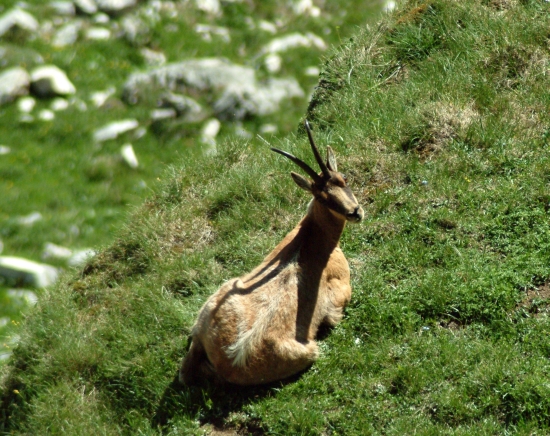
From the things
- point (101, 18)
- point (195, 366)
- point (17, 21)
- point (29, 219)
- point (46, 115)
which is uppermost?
point (195, 366)

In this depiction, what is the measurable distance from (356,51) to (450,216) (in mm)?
3577

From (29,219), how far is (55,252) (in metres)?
0.99

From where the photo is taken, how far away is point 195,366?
6410 millimetres

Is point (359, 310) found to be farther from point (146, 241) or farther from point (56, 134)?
point (56, 134)

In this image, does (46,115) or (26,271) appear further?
(46,115)

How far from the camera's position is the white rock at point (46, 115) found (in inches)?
490

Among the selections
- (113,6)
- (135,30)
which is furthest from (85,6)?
(135,30)

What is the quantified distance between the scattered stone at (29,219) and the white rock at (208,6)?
612 centimetres

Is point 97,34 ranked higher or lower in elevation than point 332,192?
lower

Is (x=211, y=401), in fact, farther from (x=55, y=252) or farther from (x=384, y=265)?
(x=55, y=252)

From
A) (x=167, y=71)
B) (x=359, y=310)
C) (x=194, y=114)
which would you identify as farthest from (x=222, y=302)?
(x=167, y=71)

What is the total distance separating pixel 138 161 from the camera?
38.7ft

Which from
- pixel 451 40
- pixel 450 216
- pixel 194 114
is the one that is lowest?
pixel 194 114

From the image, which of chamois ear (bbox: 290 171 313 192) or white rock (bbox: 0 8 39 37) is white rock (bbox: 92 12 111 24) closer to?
white rock (bbox: 0 8 39 37)
